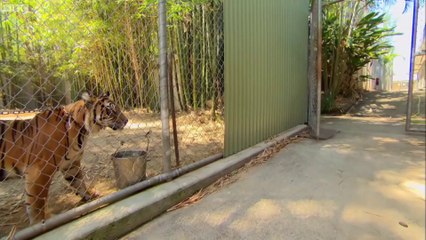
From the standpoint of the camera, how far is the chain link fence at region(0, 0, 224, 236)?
5.98 feet

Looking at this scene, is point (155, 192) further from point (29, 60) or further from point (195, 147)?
point (29, 60)

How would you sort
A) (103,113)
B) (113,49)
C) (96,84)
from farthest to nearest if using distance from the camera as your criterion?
(113,49) → (96,84) → (103,113)

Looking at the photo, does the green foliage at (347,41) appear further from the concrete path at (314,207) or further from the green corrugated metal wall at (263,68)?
the concrete path at (314,207)

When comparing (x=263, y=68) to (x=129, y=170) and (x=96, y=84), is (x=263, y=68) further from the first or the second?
(x=96, y=84)

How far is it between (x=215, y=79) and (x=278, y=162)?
5.98 ft

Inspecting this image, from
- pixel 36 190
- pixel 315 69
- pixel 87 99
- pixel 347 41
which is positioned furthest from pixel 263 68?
pixel 347 41

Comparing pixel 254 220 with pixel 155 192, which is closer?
pixel 254 220

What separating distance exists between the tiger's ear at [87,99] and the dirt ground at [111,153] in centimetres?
45

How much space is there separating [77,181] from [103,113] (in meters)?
0.62

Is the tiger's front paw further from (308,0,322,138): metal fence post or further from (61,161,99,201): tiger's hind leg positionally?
(308,0,322,138): metal fence post

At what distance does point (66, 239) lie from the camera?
134 cm

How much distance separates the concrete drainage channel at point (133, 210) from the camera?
55.4 inches

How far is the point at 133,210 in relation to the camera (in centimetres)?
163

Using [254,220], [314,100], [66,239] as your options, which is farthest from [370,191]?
[314,100]
